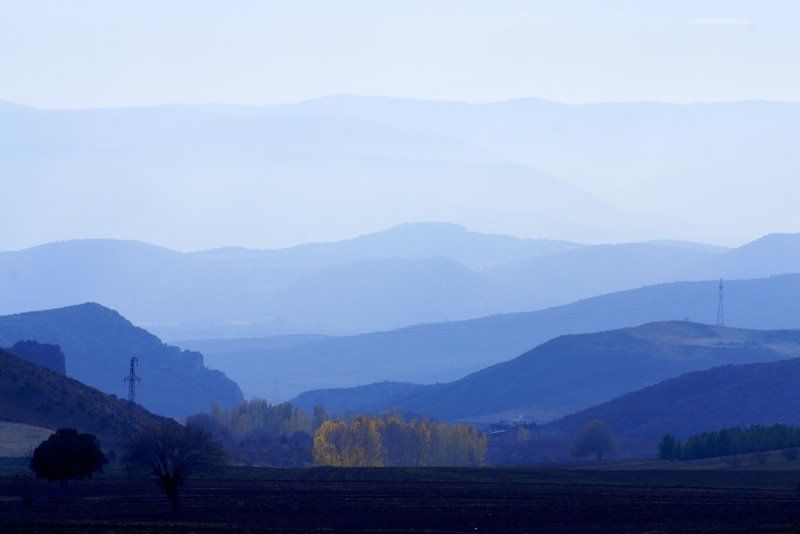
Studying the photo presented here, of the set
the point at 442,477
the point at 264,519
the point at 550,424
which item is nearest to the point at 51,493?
the point at 264,519

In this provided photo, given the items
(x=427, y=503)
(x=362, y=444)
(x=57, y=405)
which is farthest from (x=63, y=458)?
(x=362, y=444)

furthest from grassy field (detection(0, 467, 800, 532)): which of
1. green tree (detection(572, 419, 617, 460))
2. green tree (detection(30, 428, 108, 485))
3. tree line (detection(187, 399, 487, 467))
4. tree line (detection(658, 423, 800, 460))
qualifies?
green tree (detection(572, 419, 617, 460))

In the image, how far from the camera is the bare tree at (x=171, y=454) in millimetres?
67062

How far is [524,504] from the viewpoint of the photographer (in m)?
69.9

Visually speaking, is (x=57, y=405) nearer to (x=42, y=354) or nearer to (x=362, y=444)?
(x=362, y=444)

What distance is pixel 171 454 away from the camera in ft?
221

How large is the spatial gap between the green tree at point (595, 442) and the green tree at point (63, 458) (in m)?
85.2

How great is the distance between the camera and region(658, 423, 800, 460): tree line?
4624 inches

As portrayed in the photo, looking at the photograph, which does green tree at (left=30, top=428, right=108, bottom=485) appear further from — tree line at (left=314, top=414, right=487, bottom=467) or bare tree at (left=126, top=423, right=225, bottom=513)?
tree line at (left=314, top=414, right=487, bottom=467)

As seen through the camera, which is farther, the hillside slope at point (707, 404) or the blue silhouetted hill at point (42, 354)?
the hillside slope at point (707, 404)

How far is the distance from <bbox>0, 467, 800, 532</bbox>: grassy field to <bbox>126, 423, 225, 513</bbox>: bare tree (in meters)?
1.54

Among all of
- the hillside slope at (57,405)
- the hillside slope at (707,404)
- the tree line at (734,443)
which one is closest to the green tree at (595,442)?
the hillside slope at (707,404)

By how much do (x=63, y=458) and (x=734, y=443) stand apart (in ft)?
215

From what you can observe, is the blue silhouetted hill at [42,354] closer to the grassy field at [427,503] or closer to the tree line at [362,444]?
the tree line at [362,444]
